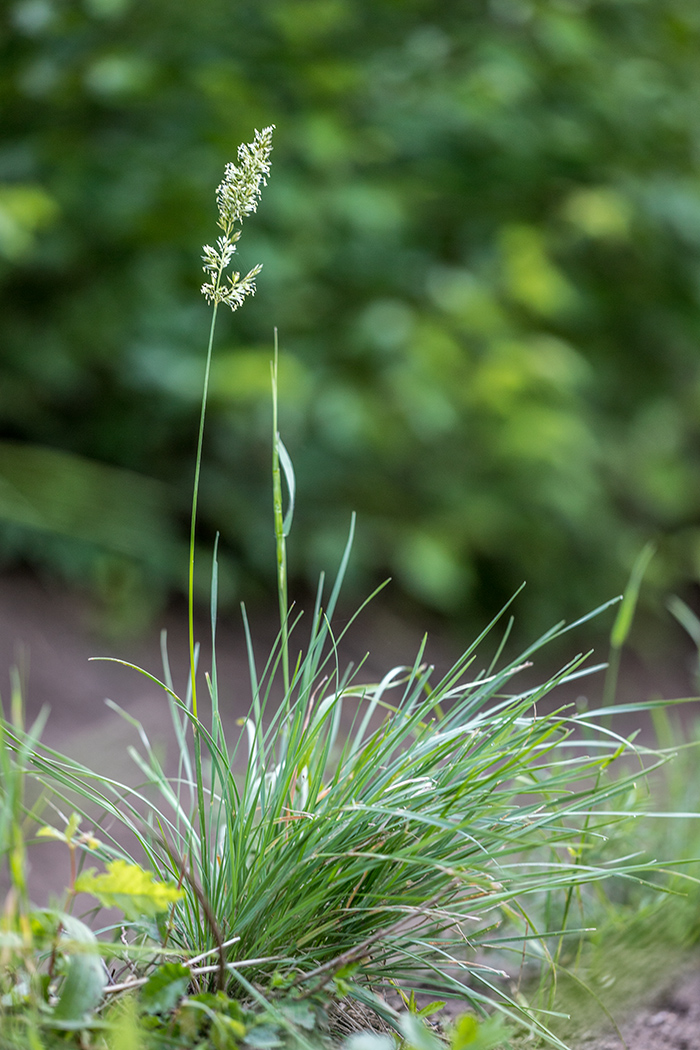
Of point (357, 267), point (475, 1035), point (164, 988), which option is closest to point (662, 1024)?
point (475, 1035)

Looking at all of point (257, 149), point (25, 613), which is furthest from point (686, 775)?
point (25, 613)

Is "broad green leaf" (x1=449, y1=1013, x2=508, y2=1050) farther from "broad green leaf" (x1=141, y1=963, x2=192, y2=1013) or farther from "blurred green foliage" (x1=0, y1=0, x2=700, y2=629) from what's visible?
"blurred green foliage" (x1=0, y1=0, x2=700, y2=629)

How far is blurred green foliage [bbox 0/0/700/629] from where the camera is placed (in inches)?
117

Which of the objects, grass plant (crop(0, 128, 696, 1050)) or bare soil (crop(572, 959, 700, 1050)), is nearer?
grass plant (crop(0, 128, 696, 1050))

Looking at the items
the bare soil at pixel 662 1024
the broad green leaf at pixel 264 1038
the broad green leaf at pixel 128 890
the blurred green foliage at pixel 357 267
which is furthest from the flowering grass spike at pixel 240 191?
the blurred green foliage at pixel 357 267

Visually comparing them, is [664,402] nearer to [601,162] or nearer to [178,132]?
[601,162]

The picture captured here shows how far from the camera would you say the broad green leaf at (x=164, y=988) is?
0.72 meters

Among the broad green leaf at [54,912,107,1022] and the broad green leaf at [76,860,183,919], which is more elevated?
the broad green leaf at [76,860,183,919]

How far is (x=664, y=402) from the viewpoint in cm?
359

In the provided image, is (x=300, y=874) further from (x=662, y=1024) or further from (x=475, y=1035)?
(x=662, y=1024)

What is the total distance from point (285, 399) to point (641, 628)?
1.88m

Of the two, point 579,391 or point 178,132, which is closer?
point 178,132

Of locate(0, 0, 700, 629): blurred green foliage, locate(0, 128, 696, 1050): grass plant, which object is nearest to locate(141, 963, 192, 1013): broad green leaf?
locate(0, 128, 696, 1050): grass plant

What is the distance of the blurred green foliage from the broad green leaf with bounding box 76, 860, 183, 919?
7.07ft
